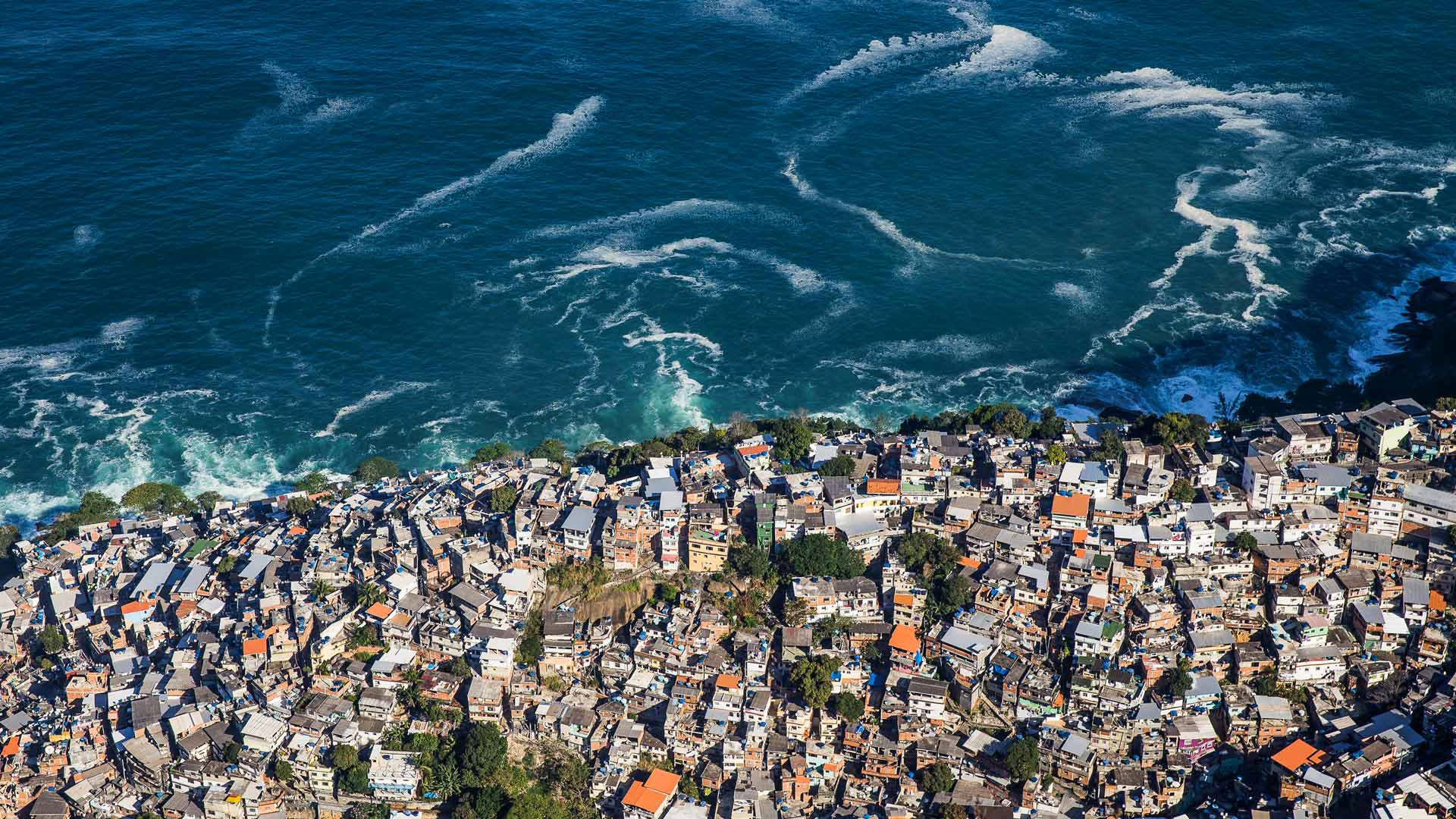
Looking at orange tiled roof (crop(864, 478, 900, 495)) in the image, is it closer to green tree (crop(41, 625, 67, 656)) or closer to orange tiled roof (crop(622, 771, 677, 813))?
orange tiled roof (crop(622, 771, 677, 813))

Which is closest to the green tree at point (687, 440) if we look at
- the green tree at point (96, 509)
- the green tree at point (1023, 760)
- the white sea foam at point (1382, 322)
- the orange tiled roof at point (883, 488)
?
the orange tiled roof at point (883, 488)

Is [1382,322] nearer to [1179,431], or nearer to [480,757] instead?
[1179,431]

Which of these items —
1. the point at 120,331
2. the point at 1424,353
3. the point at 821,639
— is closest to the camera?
the point at 821,639

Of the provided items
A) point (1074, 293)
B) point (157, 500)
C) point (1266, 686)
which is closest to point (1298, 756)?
point (1266, 686)

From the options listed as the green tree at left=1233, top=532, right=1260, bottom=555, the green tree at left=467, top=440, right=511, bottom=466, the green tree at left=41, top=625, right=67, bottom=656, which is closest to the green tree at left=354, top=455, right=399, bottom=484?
the green tree at left=467, top=440, right=511, bottom=466

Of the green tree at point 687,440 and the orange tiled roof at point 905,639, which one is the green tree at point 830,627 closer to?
the orange tiled roof at point 905,639

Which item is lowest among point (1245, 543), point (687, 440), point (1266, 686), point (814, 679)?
point (1266, 686)

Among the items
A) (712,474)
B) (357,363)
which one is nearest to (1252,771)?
(712,474)

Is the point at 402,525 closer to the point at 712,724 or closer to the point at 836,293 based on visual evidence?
the point at 712,724
